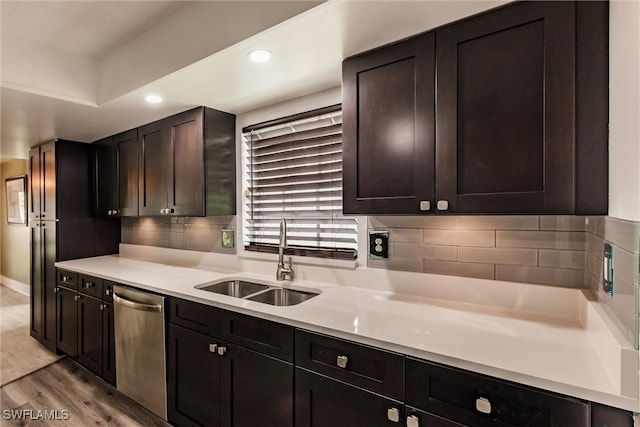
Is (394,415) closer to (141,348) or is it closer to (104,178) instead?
(141,348)

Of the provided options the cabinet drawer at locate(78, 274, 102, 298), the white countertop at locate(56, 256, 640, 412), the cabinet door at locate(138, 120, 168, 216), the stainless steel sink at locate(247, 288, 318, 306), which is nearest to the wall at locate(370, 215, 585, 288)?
the white countertop at locate(56, 256, 640, 412)

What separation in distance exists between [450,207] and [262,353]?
1.09 meters

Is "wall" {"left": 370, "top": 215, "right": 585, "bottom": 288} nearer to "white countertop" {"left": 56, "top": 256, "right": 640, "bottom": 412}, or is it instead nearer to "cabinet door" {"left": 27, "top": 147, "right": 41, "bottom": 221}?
"white countertop" {"left": 56, "top": 256, "right": 640, "bottom": 412}

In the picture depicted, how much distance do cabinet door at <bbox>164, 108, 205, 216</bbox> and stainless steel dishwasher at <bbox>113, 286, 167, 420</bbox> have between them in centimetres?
68

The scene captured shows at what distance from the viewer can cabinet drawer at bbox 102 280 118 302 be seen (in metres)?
2.46

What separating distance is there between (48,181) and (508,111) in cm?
404

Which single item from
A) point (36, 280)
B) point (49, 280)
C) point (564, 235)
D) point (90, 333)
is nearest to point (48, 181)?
point (49, 280)

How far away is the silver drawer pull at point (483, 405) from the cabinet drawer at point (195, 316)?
127cm

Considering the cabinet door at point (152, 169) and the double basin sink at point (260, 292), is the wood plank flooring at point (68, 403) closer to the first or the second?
the double basin sink at point (260, 292)

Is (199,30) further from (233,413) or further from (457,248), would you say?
(233,413)

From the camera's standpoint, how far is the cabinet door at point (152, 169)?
2.63 m

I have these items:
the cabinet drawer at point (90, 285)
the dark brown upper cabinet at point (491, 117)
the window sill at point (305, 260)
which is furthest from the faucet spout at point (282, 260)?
the cabinet drawer at point (90, 285)

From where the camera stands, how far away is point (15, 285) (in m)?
5.70

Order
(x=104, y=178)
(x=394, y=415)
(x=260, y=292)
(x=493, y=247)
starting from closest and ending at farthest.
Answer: (x=394, y=415) → (x=493, y=247) → (x=260, y=292) → (x=104, y=178)
